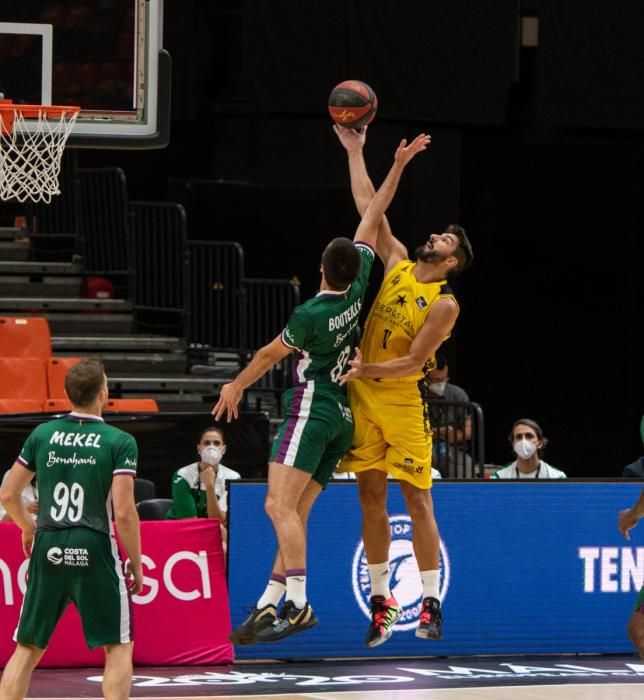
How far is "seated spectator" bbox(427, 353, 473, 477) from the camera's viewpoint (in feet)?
47.5

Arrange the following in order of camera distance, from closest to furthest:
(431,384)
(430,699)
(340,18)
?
(430,699) < (431,384) < (340,18)

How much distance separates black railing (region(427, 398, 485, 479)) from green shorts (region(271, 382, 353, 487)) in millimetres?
5457

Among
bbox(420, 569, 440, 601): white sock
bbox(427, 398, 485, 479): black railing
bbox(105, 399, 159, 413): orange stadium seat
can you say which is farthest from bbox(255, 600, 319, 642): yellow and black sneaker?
bbox(105, 399, 159, 413): orange stadium seat

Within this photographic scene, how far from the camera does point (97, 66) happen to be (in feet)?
35.2

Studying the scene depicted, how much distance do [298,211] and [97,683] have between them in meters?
9.95

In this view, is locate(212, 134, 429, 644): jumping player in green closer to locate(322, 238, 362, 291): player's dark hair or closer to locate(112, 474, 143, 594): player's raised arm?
locate(322, 238, 362, 291): player's dark hair

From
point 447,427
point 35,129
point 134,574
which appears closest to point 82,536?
point 134,574

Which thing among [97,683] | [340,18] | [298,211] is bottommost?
[97,683]

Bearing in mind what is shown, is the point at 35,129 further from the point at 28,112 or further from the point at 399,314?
the point at 399,314

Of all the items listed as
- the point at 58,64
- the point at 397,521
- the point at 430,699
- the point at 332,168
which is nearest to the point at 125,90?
the point at 58,64

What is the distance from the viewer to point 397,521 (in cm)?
1188

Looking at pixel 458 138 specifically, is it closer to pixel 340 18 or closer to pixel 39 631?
pixel 340 18

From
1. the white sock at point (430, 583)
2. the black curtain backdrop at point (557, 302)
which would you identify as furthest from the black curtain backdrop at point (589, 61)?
the white sock at point (430, 583)

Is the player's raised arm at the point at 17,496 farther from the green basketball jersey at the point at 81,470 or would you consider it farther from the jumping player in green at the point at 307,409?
the jumping player in green at the point at 307,409
